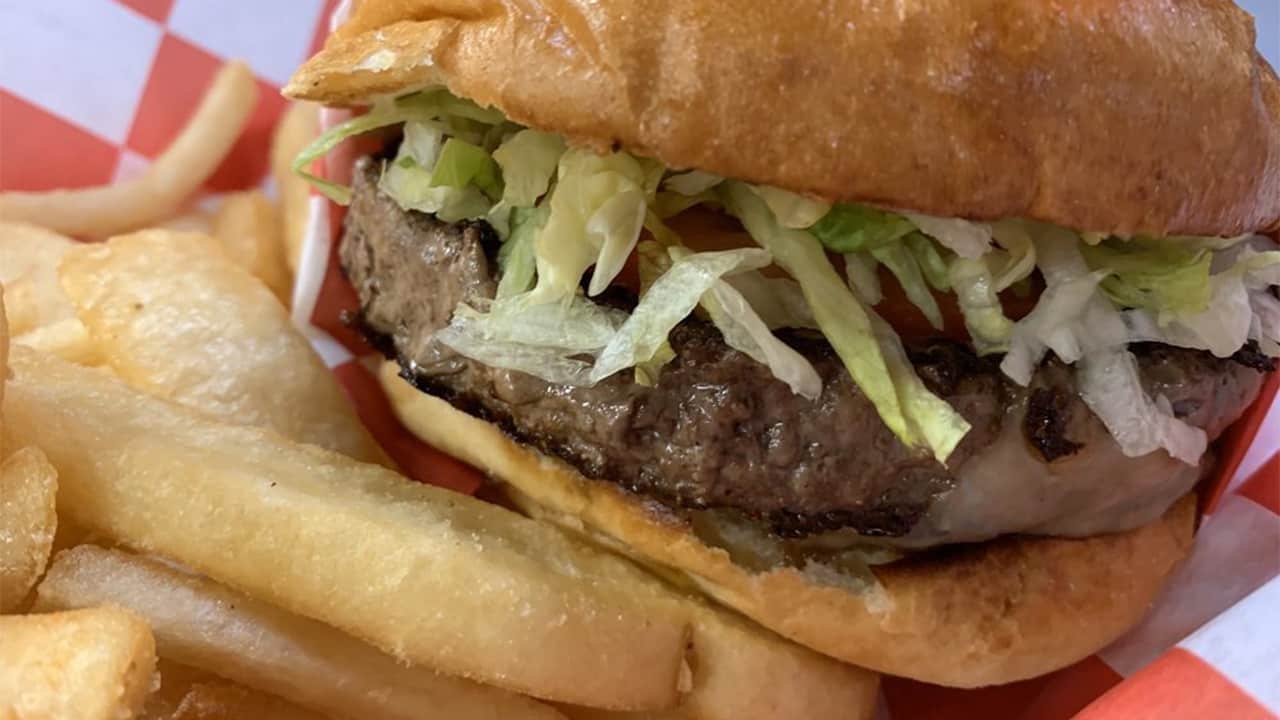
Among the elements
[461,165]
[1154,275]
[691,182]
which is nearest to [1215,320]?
[1154,275]

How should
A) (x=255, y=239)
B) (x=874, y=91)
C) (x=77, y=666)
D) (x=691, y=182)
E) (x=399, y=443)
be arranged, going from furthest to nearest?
1. (x=255, y=239)
2. (x=399, y=443)
3. (x=691, y=182)
4. (x=874, y=91)
5. (x=77, y=666)

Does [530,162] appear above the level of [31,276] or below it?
above

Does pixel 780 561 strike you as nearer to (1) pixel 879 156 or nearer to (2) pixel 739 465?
(2) pixel 739 465

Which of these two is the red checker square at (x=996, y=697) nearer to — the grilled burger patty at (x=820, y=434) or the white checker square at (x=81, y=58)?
the grilled burger patty at (x=820, y=434)

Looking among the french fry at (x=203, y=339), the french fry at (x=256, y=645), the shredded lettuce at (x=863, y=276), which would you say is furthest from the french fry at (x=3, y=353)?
the shredded lettuce at (x=863, y=276)

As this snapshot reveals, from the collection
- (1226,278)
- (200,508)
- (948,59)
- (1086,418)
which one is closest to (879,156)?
(948,59)

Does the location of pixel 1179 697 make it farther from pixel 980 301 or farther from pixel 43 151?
pixel 43 151
